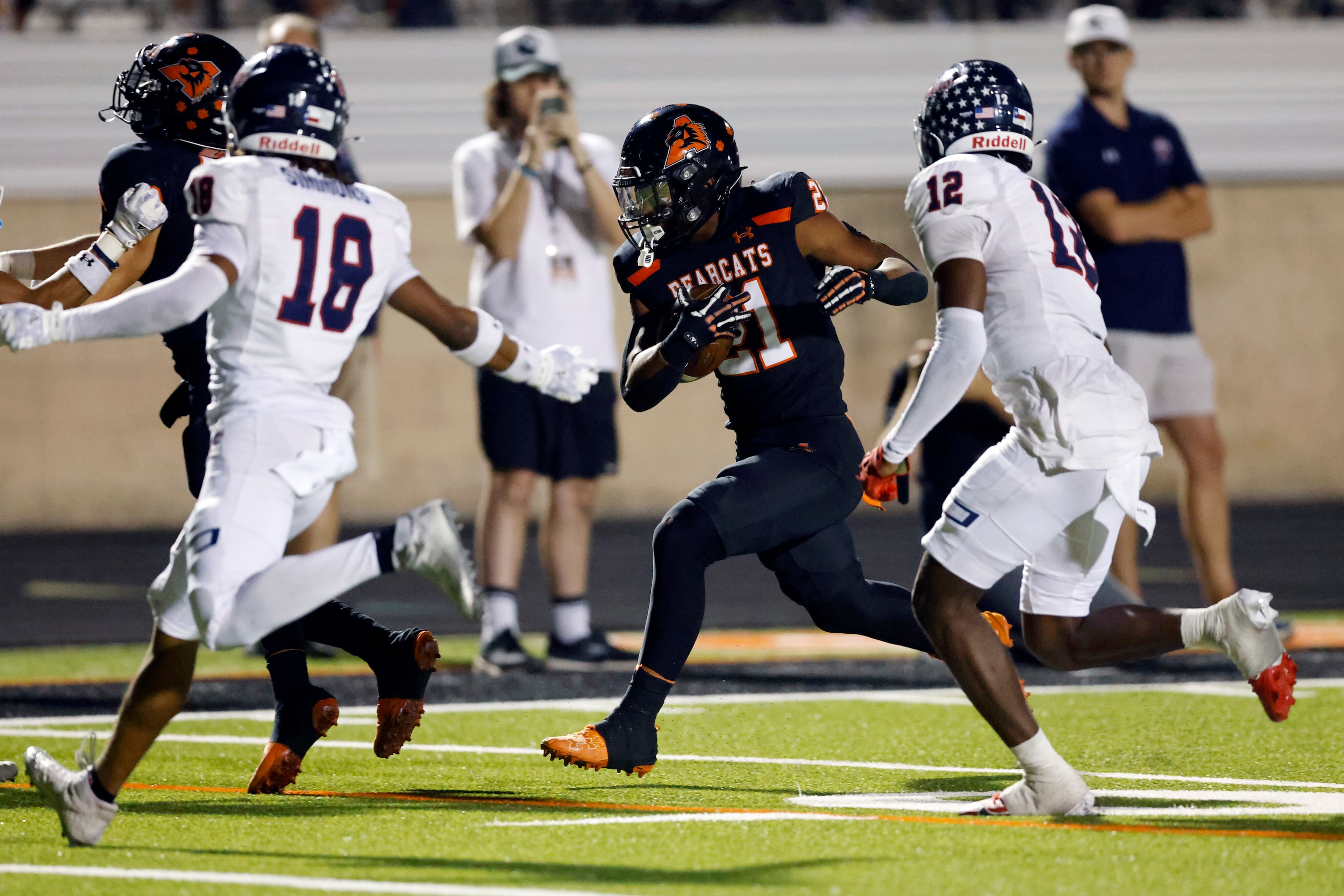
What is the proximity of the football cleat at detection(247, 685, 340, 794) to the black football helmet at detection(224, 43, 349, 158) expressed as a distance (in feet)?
4.80

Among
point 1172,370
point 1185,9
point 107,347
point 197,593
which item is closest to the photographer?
point 197,593

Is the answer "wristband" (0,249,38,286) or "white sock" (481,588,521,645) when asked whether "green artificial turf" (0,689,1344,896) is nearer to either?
"white sock" (481,588,521,645)

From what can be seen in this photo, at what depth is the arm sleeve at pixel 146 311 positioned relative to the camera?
4.05 metres

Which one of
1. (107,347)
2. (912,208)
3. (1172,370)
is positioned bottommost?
(107,347)

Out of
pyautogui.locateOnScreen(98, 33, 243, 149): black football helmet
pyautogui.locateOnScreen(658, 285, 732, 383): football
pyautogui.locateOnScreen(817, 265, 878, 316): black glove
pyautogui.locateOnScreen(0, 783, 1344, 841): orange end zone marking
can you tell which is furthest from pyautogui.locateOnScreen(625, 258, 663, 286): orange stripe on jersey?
pyautogui.locateOnScreen(0, 783, 1344, 841): orange end zone marking

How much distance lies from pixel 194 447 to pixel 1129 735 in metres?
2.91

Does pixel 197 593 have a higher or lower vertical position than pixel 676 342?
lower

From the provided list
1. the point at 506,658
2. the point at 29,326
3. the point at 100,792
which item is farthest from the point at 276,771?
the point at 506,658

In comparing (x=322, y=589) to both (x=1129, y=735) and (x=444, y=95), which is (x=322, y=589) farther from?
(x=444, y=95)

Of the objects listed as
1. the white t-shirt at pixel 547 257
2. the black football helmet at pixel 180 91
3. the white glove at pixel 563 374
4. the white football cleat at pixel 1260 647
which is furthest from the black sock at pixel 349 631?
the white t-shirt at pixel 547 257

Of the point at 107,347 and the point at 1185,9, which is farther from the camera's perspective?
the point at 1185,9

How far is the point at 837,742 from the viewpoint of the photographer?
5680 millimetres

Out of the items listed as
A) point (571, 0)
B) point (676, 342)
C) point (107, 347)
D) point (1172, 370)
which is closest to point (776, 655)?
point (1172, 370)

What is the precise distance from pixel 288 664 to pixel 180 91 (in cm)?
157
